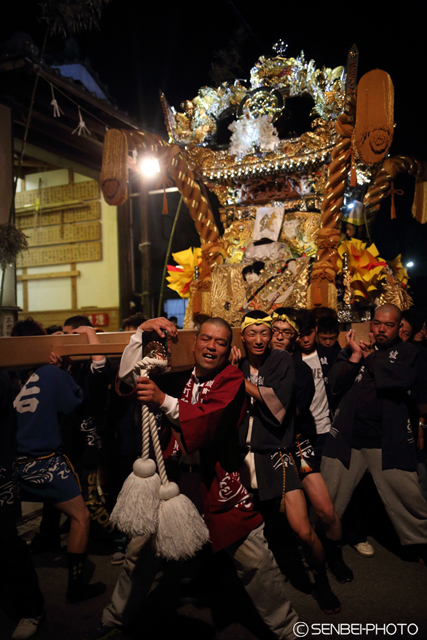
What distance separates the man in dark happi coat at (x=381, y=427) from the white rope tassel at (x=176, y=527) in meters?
1.61

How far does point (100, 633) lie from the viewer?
2283 millimetres

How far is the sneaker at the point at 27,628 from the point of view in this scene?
2.29 meters

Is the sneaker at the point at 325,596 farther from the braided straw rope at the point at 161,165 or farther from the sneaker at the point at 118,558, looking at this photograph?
the braided straw rope at the point at 161,165

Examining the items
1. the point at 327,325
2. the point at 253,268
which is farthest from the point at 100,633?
the point at 253,268

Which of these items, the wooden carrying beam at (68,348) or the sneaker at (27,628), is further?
the sneaker at (27,628)

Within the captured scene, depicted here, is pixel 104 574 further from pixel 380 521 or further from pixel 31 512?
pixel 380 521

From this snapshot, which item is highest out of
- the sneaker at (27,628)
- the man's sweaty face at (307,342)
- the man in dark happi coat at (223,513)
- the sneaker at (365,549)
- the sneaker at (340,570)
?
the man's sweaty face at (307,342)

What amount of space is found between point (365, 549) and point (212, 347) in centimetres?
218

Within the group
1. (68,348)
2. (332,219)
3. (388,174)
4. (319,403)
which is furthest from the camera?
(388,174)

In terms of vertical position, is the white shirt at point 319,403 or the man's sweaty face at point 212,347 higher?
the man's sweaty face at point 212,347

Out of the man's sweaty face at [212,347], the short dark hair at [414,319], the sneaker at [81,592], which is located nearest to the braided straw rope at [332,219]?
the short dark hair at [414,319]

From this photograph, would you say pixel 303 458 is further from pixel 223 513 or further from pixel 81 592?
pixel 81 592

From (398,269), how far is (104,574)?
477cm

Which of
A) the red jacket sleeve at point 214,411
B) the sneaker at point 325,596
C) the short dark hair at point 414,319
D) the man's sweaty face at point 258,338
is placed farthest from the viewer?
the short dark hair at point 414,319
